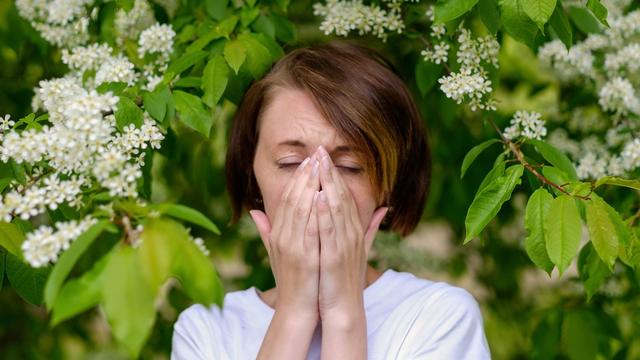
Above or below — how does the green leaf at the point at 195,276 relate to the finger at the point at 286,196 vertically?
above

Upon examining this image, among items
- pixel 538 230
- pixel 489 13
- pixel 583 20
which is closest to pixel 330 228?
pixel 538 230

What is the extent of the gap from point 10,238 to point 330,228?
0.76 m

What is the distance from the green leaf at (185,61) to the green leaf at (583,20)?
1365 millimetres

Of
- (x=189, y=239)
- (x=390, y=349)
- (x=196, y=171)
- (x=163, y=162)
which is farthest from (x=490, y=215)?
(x=163, y=162)

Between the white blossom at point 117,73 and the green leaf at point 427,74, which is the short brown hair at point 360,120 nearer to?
the green leaf at point 427,74

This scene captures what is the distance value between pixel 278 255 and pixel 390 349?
15.4 inches

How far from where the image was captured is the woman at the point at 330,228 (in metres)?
2.14

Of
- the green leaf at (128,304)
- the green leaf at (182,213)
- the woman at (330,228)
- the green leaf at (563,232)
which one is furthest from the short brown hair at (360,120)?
the green leaf at (128,304)

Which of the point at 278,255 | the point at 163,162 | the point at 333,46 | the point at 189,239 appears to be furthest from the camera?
the point at 163,162

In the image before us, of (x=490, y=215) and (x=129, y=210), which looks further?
(x=490, y=215)

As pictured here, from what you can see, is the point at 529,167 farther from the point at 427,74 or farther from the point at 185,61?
the point at 185,61

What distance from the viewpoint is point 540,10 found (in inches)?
82.0

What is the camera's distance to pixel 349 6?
2705 millimetres

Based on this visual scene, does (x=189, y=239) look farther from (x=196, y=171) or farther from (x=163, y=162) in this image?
(x=163, y=162)
